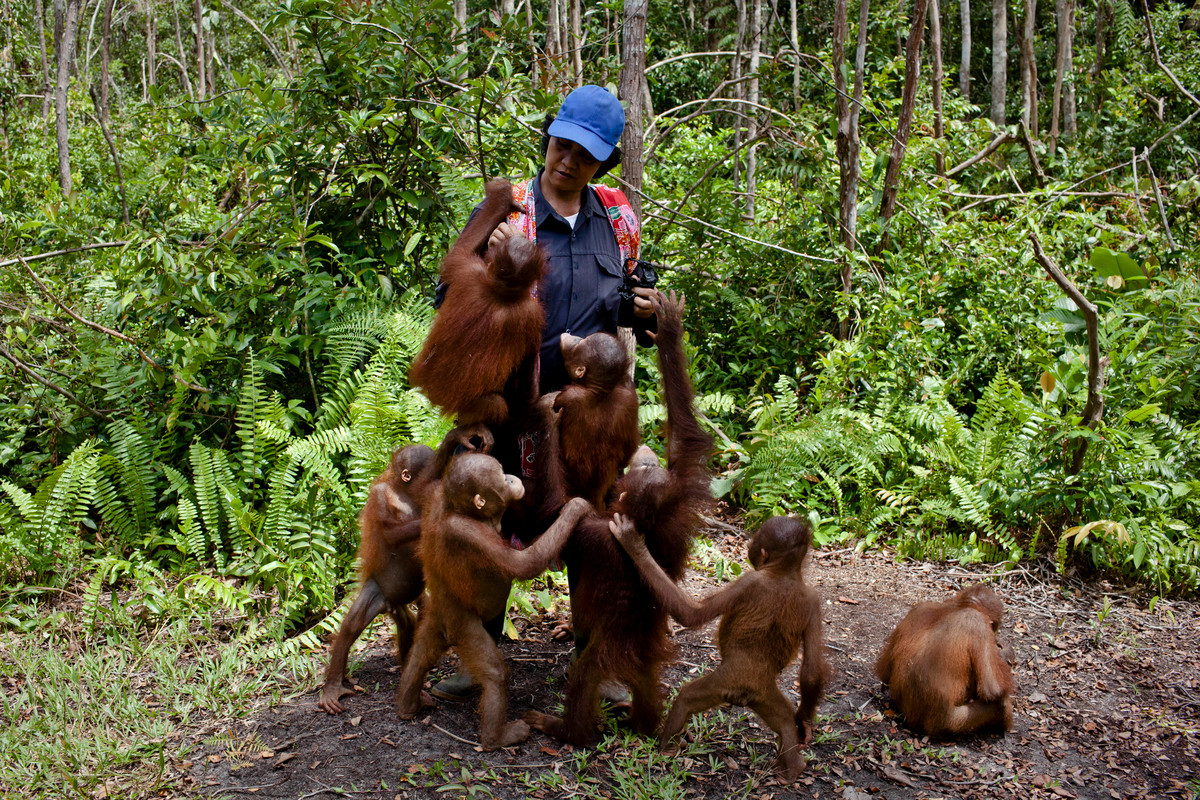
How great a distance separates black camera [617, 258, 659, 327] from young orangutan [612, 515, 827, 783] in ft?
3.16

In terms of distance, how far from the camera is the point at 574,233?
12.2ft

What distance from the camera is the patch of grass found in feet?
11.0

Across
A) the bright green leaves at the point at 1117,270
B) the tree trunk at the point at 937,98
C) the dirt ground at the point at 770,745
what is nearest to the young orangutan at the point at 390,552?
the dirt ground at the point at 770,745

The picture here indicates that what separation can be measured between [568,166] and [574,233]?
295 millimetres

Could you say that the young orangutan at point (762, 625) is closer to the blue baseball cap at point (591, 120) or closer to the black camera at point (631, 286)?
the black camera at point (631, 286)

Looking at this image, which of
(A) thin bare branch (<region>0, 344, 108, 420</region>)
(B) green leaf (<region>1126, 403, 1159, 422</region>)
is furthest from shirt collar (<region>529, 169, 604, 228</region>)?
(A) thin bare branch (<region>0, 344, 108, 420</region>)

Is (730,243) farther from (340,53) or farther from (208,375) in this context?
(208,375)

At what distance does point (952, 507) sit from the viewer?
5.94 metres

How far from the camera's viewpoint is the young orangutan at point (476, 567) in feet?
11.0

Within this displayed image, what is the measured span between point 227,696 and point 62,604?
5.71ft

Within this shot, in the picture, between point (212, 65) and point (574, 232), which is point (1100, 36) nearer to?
point (574, 232)

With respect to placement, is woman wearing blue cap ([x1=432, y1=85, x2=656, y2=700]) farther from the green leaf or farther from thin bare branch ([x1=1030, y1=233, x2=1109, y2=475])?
the green leaf

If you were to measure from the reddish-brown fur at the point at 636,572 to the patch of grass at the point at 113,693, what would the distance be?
1434 millimetres

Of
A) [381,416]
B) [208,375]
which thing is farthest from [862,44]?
[208,375]
